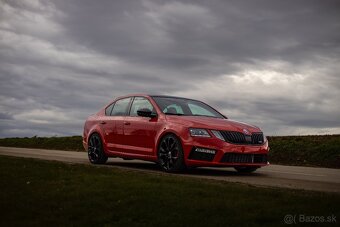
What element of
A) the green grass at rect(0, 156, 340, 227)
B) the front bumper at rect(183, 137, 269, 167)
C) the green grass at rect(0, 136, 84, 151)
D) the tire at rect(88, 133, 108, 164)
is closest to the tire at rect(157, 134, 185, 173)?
the front bumper at rect(183, 137, 269, 167)

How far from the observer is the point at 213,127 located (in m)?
10.4

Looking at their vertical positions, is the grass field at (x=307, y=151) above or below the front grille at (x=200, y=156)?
above

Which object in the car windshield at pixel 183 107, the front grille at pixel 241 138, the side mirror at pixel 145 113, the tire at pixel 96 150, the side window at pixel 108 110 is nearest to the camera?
the front grille at pixel 241 138

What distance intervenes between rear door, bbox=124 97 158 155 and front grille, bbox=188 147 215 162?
118cm

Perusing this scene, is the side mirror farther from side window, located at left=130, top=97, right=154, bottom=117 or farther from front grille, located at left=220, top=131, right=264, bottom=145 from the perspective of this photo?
front grille, located at left=220, top=131, right=264, bottom=145

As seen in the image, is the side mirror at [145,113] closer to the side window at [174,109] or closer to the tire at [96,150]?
the side window at [174,109]

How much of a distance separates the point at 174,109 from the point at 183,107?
1.15ft

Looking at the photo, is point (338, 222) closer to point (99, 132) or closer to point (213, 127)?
point (213, 127)

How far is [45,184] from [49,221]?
238 centimetres

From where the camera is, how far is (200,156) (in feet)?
33.9

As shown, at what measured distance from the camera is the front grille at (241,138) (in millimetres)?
10398

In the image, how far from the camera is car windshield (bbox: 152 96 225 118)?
11.5 m

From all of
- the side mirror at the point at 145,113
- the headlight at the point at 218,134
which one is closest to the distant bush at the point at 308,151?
the headlight at the point at 218,134

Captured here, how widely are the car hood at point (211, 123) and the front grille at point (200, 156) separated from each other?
515 mm
